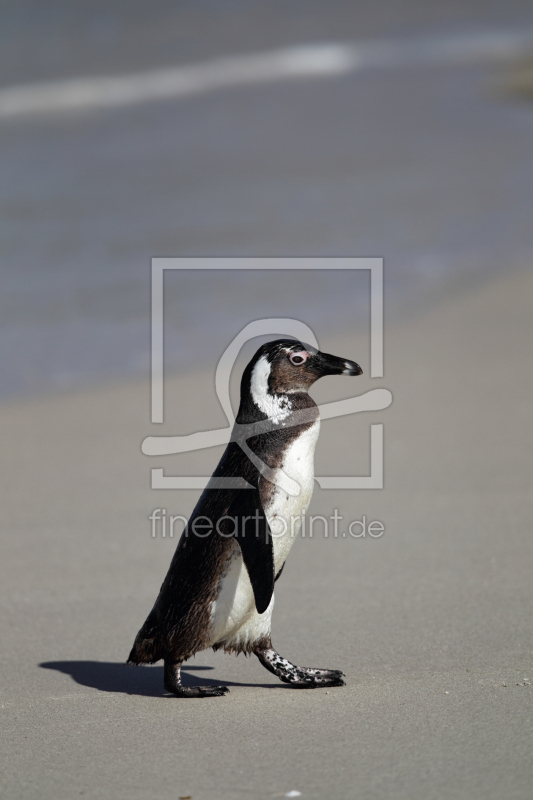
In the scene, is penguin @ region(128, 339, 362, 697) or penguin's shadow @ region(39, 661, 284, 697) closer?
penguin @ region(128, 339, 362, 697)

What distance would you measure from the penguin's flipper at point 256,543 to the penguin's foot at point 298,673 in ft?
0.87

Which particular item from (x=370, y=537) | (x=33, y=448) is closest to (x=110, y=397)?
(x=33, y=448)

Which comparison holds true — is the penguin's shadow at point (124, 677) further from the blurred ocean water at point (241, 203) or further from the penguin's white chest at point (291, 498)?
the blurred ocean water at point (241, 203)

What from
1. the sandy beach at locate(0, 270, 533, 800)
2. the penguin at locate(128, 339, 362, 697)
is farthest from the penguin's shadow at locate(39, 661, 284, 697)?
the penguin at locate(128, 339, 362, 697)

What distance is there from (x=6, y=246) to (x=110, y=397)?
4.44m

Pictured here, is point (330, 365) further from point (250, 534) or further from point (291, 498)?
point (250, 534)

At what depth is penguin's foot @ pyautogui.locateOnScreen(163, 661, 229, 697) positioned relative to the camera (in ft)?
10.1

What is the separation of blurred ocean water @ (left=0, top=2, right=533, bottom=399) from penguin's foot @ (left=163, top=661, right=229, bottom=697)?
4214mm

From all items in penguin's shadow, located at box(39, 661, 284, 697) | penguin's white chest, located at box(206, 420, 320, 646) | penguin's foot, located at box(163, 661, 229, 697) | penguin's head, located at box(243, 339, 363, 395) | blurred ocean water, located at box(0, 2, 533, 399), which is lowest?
penguin's shadow, located at box(39, 661, 284, 697)

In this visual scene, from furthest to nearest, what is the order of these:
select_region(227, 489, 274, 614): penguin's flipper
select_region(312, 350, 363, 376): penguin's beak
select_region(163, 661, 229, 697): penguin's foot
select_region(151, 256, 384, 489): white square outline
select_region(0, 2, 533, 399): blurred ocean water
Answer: select_region(0, 2, 533, 399): blurred ocean water, select_region(151, 256, 384, 489): white square outline, select_region(312, 350, 363, 376): penguin's beak, select_region(163, 661, 229, 697): penguin's foot, select_region(227, 489, 274, 614): penguin's flipper

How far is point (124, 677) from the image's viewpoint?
3398mm

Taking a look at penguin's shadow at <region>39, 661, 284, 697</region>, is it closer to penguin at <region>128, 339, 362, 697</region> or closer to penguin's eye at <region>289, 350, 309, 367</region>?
penguin at <region>128, 339, 362, 697</region>

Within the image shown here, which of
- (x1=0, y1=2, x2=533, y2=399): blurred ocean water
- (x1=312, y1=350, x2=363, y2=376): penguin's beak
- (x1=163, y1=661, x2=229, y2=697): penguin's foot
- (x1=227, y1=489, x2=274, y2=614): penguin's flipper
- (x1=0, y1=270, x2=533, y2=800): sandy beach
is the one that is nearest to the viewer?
(x1=0, y1=270, x2=533, y2=800): sandy beach

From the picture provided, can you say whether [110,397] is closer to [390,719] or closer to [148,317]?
[148,317]
